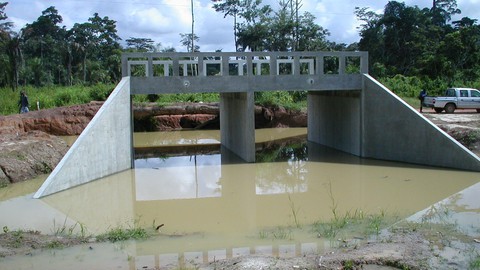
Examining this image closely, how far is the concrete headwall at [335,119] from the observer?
58.3ft

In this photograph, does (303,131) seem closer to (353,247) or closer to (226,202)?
(226,202)

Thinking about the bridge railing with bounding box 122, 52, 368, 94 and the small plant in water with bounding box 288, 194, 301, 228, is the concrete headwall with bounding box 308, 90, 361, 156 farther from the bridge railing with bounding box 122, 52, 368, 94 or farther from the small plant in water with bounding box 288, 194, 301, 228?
the small plant in water with bounding box 288, 194, 301, 228

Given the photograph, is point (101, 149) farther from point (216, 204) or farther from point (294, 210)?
point (294, 210)

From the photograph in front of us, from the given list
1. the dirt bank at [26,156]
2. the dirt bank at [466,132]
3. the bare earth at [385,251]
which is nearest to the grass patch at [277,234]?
the bare earth at [385,251]

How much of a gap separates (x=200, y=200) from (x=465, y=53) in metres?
30.2

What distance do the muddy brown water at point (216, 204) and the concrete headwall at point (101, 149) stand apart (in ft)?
1.01

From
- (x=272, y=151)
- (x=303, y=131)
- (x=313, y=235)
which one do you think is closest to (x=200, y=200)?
(x=313, y=235)

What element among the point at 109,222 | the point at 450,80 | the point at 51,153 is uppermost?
the point at 450,80

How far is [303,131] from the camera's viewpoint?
86.4ft

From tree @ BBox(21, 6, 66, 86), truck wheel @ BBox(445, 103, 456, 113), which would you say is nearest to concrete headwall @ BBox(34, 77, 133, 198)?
truck wheel @ BBox(445, 103, 456, 113)

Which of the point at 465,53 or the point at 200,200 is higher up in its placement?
the point at 465,53

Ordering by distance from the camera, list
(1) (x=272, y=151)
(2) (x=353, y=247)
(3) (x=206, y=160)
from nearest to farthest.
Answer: (2) (x=353, y=247), (3) (x=206, y=160), (1) (x=272, y=151)

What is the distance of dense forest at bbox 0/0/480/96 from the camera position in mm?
35750

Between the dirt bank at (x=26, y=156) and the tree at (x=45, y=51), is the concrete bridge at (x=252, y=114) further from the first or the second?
the tree at (x=45, y=51)
